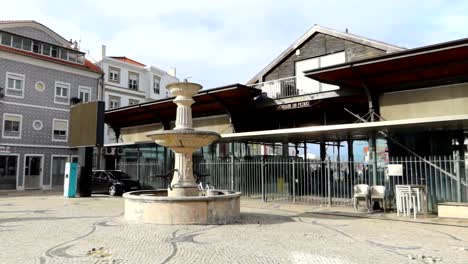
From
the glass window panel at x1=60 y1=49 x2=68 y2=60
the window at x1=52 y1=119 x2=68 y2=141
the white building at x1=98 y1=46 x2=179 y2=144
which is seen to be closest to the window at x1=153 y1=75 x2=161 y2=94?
the white building at x1=98 y1=46 x2=179 y2=144

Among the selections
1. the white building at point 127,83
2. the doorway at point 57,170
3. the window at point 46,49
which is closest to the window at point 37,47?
the window at point 46,49

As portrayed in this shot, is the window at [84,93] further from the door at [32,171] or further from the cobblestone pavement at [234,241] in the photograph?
the cobblestone pavement at [234,241]

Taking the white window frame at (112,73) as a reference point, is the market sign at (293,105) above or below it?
below

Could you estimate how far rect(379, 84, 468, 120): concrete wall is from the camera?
13.9 m

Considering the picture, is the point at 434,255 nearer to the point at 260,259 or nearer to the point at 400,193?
the point at 260,259

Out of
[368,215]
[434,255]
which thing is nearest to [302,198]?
[368,215]

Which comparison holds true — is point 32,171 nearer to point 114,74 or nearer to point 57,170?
point 57,170

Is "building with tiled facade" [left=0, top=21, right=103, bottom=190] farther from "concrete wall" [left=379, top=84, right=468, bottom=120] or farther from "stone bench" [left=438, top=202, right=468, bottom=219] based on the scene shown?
"stone bench" [left=438, top=202, right=468, bottom=219]

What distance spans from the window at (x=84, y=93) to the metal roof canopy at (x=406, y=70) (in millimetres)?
23077

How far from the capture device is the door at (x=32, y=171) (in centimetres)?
2784

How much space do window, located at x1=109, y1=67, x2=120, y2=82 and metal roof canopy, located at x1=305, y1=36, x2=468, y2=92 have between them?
2685 cm

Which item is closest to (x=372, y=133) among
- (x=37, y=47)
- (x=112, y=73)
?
(x=37, y=47)

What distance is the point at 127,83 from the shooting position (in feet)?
128

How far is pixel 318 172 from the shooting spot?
18.6m
